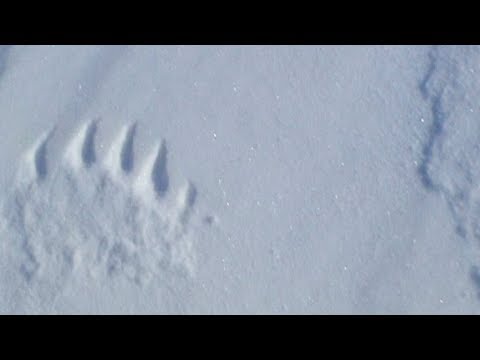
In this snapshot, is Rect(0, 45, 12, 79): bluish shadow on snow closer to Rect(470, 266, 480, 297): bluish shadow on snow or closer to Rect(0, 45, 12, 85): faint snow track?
Rect(0, 45, 12, 85): faint snow track

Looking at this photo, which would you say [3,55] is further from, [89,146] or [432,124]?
[432,124]

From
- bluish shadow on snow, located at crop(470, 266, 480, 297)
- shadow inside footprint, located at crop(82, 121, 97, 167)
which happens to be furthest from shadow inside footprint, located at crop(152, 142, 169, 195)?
bluish shadow on snow, located at crop(470, 266, 480, 297)

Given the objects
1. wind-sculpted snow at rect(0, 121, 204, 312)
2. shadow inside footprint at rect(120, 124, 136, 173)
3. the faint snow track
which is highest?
the faint snow track

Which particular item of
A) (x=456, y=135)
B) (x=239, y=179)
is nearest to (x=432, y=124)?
(x=456, y=135)

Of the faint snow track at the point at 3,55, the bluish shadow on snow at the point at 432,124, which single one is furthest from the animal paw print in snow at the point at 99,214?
the bluish shadow on snow at the point at 432,124

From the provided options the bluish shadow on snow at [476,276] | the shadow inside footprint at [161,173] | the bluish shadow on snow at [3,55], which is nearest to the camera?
the bluish shadow on snow at [476,276]

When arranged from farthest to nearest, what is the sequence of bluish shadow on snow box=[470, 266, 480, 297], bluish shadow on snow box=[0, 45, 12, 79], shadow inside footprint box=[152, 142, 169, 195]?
bluish shadow on snow box=[0, 45, 12, 79] → shadow inside footprint box=[152, 142, 169, 195] → bluish shadow on snow box=[470, 266, 480, 297]

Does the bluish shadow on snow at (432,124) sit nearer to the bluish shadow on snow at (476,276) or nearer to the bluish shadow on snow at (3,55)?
the bluish shadow on snow at (476,276)

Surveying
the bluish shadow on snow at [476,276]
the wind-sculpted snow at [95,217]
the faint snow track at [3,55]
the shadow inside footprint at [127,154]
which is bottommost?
the bluish shadow on snow at [476,276]

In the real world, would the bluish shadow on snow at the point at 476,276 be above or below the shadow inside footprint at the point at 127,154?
below
